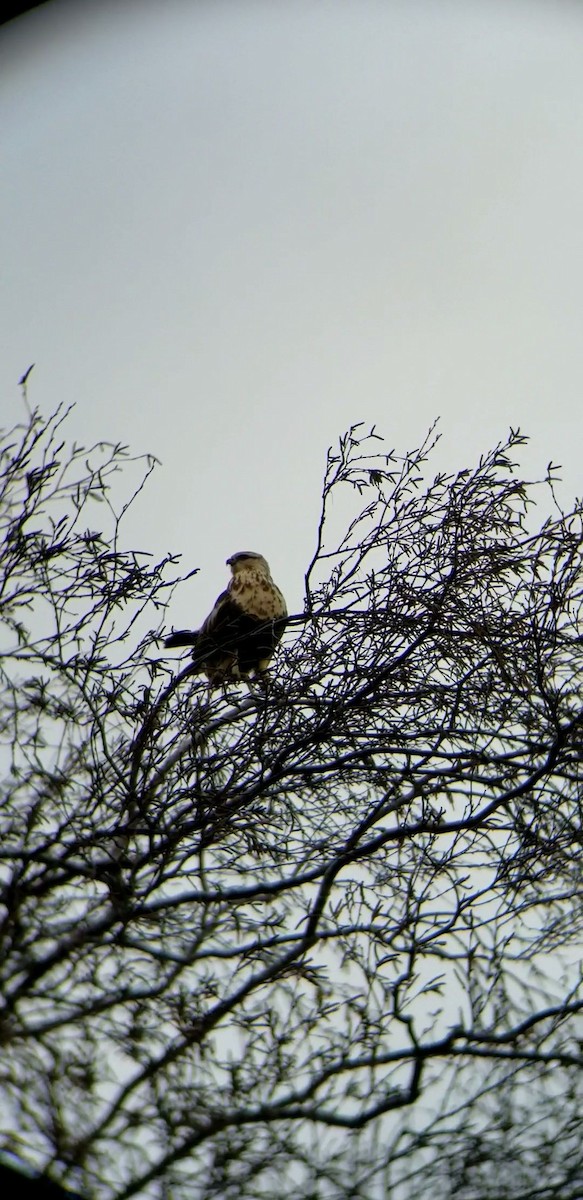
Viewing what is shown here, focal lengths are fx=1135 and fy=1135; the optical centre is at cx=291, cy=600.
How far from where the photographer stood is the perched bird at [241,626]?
5328 millimetres

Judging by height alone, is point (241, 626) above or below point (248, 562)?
below

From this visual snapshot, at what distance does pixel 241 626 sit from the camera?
579 cm

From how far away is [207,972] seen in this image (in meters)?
3.88

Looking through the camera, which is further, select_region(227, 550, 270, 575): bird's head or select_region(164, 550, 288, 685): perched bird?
select_region(227, 550, 270, 575): bird's head

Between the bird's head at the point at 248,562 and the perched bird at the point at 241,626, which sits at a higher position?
the bird's head at the point at 248,562

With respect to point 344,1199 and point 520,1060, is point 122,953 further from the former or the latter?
point 520,1060

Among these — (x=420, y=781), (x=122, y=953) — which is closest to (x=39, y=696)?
(x=122, y=953)

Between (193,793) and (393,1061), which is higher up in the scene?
(193,793)

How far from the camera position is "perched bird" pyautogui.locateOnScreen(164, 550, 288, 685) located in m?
5.33

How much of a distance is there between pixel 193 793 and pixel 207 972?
67 centimetres

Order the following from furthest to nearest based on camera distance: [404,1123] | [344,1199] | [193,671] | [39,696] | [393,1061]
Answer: [193,671], [39,696], [393,1061], [404,1123], [344,1199]

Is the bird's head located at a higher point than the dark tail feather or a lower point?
higher

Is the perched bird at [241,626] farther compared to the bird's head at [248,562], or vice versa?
the bird's head at [248,562]

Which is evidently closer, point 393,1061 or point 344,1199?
point 344,1199
